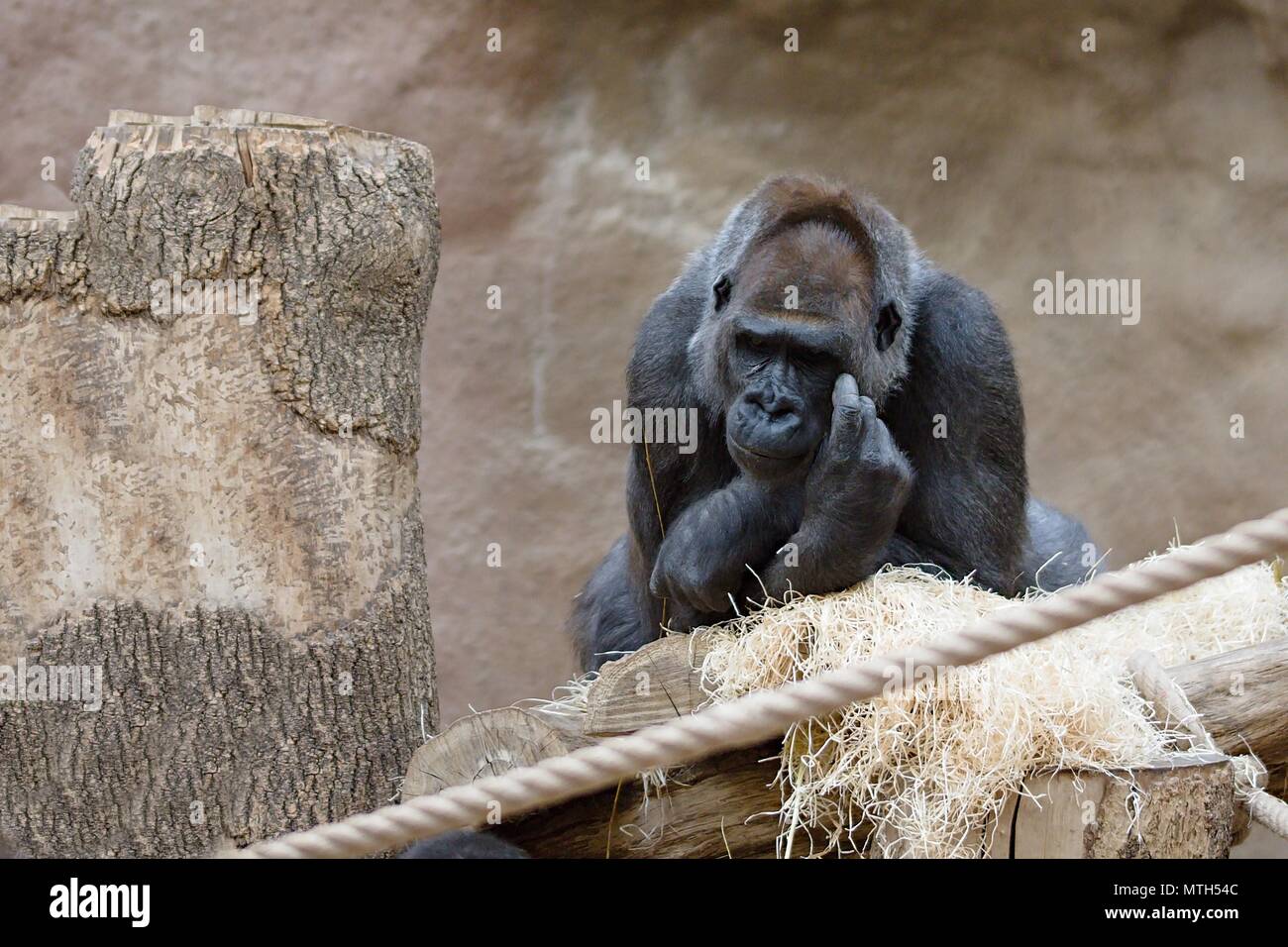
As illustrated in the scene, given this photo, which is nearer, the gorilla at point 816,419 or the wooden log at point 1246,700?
the wooden log at point 1246,700

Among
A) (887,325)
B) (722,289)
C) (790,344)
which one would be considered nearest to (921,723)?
(790,344)

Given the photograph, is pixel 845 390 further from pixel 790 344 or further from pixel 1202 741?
pixel 1202 741

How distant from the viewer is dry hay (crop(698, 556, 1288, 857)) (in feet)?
9.13

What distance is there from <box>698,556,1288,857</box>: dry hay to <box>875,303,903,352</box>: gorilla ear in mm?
772

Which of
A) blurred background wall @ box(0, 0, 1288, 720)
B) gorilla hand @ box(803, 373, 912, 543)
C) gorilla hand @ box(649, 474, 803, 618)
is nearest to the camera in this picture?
gorilla hand @ box(803, 373, 912, 543)

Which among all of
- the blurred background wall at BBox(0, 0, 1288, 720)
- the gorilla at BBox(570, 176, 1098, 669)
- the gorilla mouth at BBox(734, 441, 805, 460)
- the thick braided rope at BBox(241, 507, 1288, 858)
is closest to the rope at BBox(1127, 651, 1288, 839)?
the gorilla at BBox(570, 176, 1098, 669)

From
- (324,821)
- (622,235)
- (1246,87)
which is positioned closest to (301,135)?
(324,821)

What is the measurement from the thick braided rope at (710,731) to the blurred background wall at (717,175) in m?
4.65

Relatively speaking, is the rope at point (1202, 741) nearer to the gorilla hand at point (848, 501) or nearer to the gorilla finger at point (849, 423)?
the gorilla hand at point (848, 501)

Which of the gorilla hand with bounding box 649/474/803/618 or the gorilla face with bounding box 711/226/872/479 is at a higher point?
the gorilla face with bounding box 711/226/872/479

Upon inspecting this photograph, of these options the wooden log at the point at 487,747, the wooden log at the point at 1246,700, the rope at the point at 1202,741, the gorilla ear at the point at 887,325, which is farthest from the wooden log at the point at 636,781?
the gorilla ear at the point at 887,325

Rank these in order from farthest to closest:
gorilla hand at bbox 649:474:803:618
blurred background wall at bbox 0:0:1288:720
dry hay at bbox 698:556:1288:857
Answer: blurred background wall at bbox 0:0:1288:720 → gorilla hand at bbox 649:474:803:618 → dry hay at bbox 698:556:1288:857

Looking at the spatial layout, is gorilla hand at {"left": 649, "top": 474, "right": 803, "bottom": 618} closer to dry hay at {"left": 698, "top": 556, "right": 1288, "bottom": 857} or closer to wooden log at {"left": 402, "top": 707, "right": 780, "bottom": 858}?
dry hay at {"left": 698, "top": 556, "right": 1288, "bottom": 857}

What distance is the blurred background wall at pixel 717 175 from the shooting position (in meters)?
6.70
